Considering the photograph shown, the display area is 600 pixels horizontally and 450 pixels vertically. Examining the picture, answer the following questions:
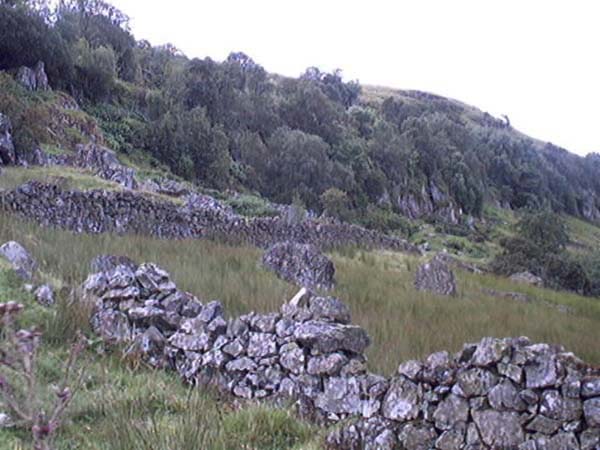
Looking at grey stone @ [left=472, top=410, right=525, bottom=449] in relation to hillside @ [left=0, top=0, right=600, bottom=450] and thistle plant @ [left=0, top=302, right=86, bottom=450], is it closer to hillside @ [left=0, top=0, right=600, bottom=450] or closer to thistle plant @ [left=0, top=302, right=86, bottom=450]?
hillside @ [left=0, top=0, right=600, bottom=450]

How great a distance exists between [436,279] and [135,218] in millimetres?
6672

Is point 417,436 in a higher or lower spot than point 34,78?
lower

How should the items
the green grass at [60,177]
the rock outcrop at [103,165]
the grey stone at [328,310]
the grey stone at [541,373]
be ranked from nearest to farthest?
the grey stone at [541,373] → the grey stone at [328,310] → the green grass at [60,177] → the rock outcrop at [103,165]

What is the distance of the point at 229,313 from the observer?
22.2 feet

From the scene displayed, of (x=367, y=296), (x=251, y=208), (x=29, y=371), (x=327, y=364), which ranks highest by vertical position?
(x=29, y=371)

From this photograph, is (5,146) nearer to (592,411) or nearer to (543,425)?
(543,425)

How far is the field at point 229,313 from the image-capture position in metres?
3.49

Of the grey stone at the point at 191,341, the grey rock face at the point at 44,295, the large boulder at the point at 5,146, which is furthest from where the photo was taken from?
the large boulder at the point at 5,146

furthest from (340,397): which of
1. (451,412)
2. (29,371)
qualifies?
(29,371)

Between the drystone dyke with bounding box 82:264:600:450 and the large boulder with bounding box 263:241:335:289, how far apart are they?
4.59m

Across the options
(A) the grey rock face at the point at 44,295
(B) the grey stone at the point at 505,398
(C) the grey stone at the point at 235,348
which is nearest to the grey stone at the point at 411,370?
(B) the grey stone at the point at 505,398

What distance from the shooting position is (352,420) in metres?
4.02

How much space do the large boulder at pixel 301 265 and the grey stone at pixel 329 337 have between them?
5423mm

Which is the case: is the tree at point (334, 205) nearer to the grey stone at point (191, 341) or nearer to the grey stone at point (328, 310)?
the grey stone at point (191, 341)
